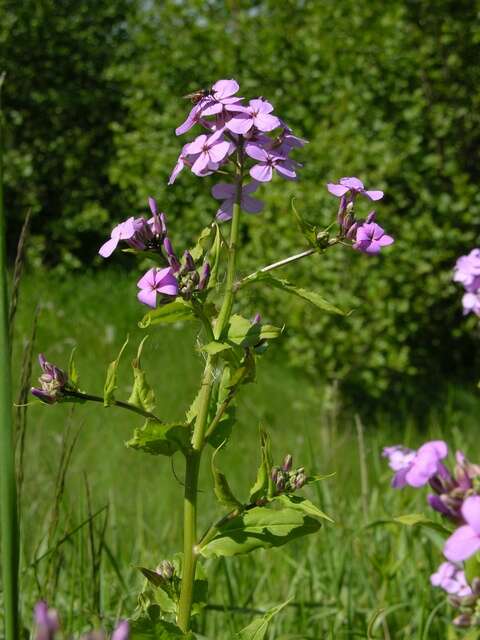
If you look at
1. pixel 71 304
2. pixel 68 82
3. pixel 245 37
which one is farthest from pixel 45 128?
pixel 245 37

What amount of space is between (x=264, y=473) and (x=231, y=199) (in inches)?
18.2

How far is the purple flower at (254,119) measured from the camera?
127cm

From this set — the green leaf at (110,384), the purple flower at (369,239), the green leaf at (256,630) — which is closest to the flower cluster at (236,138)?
the purple flower at (369,239)

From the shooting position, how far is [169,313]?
135 centimetres

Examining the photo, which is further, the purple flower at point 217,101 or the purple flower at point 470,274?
the purple flower at point 470,274

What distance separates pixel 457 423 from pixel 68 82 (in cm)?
594

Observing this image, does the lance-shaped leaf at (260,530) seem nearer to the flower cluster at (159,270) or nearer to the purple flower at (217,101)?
the flower cluster at (159,270)

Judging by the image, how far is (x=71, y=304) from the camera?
732 cm

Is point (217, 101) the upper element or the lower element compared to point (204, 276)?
upper

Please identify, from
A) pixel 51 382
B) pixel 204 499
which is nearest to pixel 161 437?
pixel 51 382

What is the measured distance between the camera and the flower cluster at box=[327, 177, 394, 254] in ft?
4.35

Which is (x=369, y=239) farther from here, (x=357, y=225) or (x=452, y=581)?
(x=452, y=581)

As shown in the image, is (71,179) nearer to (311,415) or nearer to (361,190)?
(311,415)

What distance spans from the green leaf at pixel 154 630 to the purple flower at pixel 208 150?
0.64 meters
